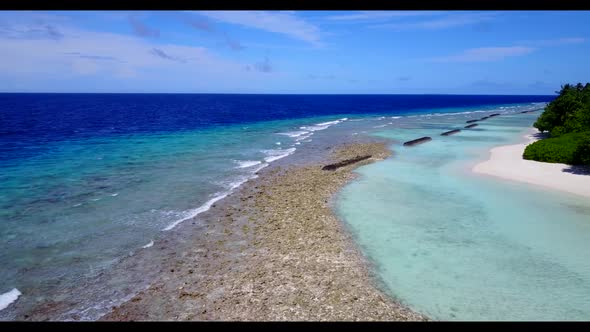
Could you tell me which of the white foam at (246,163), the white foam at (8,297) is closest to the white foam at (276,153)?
the white foam at (246,163)

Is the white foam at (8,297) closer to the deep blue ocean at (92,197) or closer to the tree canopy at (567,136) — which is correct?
the deep blue ocean at (92,197)

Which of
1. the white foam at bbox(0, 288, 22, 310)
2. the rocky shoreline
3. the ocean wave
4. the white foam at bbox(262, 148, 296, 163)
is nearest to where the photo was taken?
the rocky shoreline

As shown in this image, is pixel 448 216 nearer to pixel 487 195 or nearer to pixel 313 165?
pixel 487 195

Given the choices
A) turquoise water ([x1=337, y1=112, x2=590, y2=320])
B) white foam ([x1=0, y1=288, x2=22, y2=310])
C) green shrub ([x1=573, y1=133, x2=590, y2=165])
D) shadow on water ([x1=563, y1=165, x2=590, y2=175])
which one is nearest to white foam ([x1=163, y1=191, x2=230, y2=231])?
white foam ([x1=0, y1=288, x2=22, y2=310])

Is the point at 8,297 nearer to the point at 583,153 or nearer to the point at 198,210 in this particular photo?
the point at 198,210

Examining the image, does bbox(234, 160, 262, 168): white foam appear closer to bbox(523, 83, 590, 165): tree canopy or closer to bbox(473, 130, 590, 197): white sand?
bbox(473, 130, 590, 197): white sand

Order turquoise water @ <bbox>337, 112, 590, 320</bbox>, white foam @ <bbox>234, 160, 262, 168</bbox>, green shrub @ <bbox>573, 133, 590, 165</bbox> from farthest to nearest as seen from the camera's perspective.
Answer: white foam @ <bbox>234, 160, 262, 168</bbox> → green shrub @ <bbox>573, 133, 590, 165</bbox> → turquoise water @ <bbox>337, 112, 590, 320</bbox>

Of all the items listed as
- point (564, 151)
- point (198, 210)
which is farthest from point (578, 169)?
point (198, 210)
